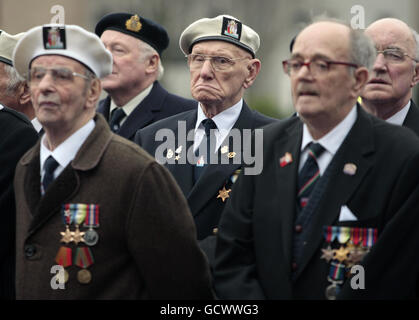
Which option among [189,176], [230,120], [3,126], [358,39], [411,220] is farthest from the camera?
[230,120]

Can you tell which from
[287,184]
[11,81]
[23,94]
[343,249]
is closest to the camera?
[343,249]

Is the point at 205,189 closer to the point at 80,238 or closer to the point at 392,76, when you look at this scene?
the point at 80,238

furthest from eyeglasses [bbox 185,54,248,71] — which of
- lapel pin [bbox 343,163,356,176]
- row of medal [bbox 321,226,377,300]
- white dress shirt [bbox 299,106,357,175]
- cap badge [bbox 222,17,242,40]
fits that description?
row of medal [bbox 321,226,377,300]

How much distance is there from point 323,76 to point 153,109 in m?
3.04

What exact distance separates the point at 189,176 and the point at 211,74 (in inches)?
36.4

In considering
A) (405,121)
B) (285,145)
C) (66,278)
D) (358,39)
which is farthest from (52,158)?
(405,121)

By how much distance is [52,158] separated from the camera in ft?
16.4

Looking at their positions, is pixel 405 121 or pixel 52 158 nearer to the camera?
pixel 52 158

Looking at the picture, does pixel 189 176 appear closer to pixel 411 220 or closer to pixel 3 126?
pixel 3 126

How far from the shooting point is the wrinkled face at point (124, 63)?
7.77 m

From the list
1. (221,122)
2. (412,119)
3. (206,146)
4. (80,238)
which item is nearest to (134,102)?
(221,122)

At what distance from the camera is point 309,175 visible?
4.87 meters

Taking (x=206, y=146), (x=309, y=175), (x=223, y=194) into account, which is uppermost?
(x=206, y=146)

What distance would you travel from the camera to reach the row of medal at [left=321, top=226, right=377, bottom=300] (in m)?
4.63
